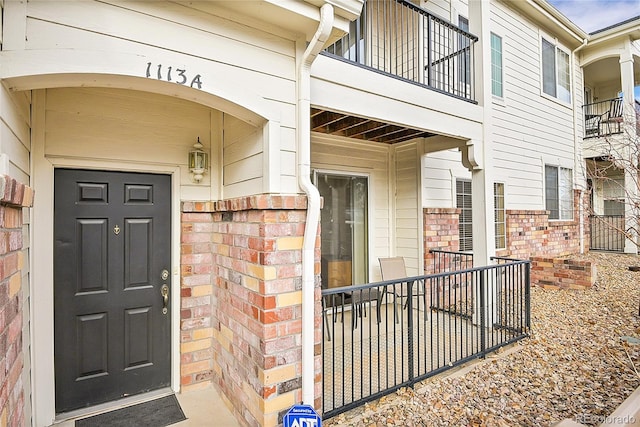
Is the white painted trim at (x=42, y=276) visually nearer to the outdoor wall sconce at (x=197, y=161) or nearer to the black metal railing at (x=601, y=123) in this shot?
the outdoor wall sconce at (x=197, y=161)

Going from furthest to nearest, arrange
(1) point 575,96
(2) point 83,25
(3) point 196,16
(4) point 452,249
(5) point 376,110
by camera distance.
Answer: (1) point 575,96 → (4) point 452,249 → (5) point 376,110 → (3) point 196,16 → (2) point 83,25

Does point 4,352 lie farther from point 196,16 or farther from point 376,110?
point 376,110

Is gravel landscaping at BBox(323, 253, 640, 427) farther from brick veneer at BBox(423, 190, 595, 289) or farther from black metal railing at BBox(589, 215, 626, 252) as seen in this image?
black metal railing at BBox(589, 215, 626, 252)

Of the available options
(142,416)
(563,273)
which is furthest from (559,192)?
(142,416)

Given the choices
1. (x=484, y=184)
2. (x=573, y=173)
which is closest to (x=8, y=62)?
(x=484, y=184)

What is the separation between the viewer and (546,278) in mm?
6453

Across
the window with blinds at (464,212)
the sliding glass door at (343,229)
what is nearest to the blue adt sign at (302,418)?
the sliding glass door at (343,229)

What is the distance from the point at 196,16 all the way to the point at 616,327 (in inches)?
226

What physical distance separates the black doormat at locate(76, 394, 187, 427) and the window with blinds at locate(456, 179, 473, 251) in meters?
5.19

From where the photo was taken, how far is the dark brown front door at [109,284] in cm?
253

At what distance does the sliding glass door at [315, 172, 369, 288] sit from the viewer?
4.97 meters

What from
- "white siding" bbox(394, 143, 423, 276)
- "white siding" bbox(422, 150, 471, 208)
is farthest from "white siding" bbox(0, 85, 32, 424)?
"white siding" bbox(422, 150, 471, 208)

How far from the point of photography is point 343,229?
5199 mm

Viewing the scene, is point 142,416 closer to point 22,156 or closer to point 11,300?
point 11,300
